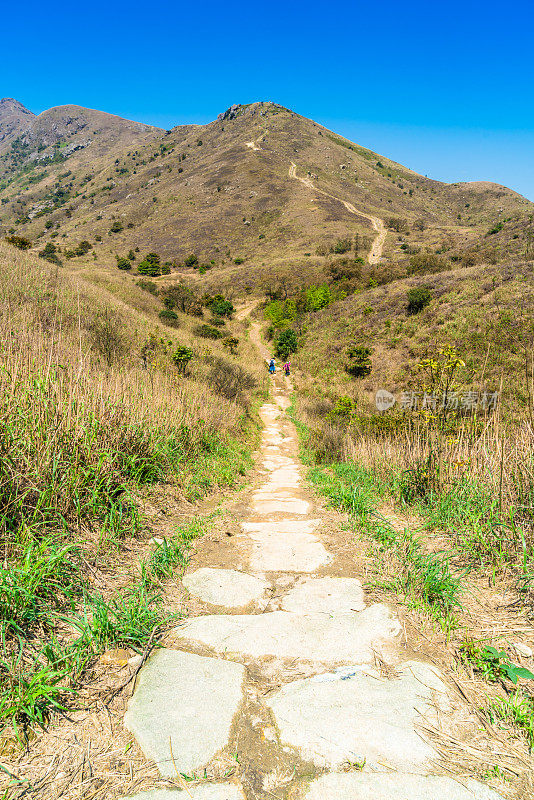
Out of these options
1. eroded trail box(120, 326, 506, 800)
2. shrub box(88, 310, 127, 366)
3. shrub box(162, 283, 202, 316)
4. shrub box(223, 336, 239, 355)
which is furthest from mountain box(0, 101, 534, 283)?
eroded trail box(120, 326, 506, 800)

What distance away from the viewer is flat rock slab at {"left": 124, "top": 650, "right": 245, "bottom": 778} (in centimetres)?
139

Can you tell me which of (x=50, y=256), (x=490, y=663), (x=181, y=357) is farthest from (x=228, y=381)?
(x=50, y=256)

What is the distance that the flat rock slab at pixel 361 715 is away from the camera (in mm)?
1363

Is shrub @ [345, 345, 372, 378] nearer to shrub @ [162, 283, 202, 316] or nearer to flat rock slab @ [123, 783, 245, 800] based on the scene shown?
shrub @ [162, 283, 202, 316]

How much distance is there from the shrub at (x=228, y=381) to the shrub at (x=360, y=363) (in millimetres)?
6020

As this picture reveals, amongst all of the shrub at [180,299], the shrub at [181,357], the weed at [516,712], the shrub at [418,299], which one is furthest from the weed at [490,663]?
the shrub at [180,299]

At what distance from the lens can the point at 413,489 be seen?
4395 millimetres

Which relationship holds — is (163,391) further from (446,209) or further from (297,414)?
(446,209)

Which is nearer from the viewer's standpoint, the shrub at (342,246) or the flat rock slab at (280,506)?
the flat rock slab at (280,506)

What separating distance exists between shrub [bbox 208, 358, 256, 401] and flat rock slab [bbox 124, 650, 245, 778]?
7897mm

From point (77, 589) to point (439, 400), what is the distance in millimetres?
4406

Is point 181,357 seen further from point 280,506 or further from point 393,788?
point 393,788

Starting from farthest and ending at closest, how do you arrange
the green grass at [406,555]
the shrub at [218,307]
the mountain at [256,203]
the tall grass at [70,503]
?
the mountain at [256,203] → the shrub at [218,307] → the green grass at [406,555] → the tall grass at [70,503]

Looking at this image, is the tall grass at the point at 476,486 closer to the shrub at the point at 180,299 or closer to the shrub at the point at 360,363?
the shrub at the point at 360,363
